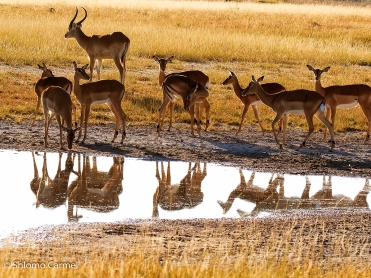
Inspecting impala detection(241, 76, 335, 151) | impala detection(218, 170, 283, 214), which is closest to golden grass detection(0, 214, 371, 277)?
impala detection(218, 170, 283, 214)

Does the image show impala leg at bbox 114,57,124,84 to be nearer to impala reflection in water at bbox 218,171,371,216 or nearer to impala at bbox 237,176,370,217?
impala reflection in water at bbox 218,171,371,216

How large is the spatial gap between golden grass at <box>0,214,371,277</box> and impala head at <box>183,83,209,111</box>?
4.91 meters

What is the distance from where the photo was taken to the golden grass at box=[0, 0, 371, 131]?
14.9 metres

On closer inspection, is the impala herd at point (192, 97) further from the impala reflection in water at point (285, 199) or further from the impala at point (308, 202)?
the impala at point (308, 202)

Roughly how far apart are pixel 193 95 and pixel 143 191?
3.86 meters

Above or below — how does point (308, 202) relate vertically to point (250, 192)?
below

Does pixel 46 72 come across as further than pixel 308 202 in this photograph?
Yes

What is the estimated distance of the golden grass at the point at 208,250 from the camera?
5.78 m

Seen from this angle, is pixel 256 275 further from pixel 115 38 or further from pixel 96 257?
pixel 115 38

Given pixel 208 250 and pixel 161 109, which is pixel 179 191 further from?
pixel 161 109

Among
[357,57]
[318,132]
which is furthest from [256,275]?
Answer: [357,57]

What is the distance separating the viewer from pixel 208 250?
270 inches

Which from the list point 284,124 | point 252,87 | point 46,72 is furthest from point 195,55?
point 284,124

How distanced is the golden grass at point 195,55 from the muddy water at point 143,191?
3151 millimetres
